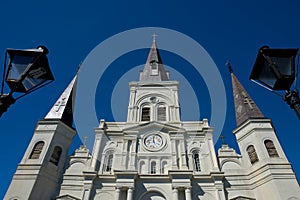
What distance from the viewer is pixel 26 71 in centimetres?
405

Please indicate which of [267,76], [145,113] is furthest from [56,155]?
[267,76]

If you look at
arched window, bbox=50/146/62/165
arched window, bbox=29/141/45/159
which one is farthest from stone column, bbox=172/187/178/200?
arched window, bbox=29/141/45/159

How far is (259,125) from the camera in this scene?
1720cm

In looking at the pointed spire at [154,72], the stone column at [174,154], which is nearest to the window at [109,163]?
the stone column at [174,154]

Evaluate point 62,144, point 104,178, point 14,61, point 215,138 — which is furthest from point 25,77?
point 215,138

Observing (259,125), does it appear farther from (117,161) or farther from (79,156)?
(79,156)

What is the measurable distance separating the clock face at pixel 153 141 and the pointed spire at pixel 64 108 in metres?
7.18

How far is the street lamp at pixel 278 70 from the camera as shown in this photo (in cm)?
392

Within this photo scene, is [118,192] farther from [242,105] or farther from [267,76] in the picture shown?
[242,105]

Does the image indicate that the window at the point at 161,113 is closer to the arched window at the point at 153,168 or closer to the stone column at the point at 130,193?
the arched window at the point at 153,168

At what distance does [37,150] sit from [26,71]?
14222 millimetres

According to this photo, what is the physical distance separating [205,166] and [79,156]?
1033 cm

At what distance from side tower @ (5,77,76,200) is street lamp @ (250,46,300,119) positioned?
14957 millimetres

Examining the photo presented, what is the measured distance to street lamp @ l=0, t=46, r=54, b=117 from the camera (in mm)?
3935
